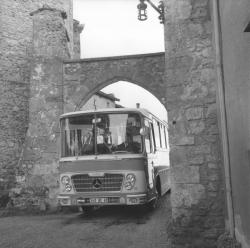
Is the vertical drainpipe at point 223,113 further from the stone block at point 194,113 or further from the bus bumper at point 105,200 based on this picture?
the bus bumper at point 105,200

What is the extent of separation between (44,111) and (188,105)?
21.3 ft

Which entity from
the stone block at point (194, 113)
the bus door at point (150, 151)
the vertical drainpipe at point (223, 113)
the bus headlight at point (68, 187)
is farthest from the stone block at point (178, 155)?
the bus headlight at point (68, 187)

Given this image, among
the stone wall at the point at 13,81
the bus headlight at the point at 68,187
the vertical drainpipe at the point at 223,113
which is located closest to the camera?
the vertical drainpipe at the point at 223,113

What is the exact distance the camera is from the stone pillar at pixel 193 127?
224 inches

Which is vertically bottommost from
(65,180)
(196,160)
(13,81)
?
(65,180)

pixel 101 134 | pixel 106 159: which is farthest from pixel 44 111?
pixel 106 159

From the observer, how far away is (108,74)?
11.7 m

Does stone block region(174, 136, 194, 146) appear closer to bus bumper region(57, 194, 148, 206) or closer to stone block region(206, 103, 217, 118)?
stone block region(206, 103, 217, 118)

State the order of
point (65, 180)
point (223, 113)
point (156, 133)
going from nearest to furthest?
point (223, 113) < point (65, 180) < point (156, 133)

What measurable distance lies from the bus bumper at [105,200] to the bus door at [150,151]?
71 cm

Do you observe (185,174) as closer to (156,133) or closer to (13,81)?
(156,133)

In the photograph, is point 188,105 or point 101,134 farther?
point 101,134

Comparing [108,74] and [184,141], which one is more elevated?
[108,74]

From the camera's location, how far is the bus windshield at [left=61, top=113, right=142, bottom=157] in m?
8.35
